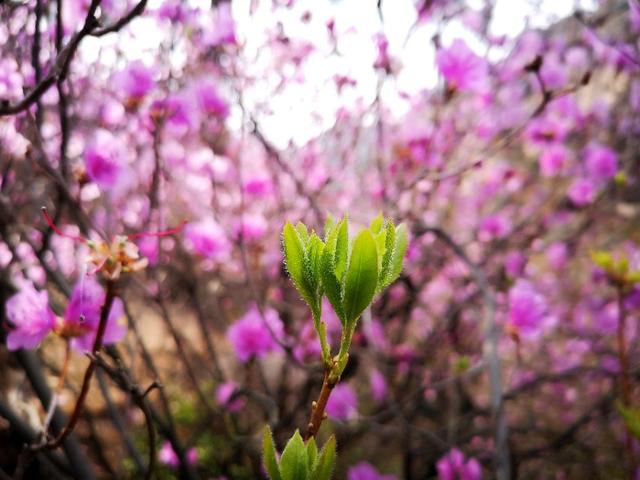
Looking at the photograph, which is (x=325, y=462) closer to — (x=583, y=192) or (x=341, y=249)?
(x=341, y=249)

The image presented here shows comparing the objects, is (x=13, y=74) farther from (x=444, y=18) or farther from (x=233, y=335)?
(x=444, y=18)

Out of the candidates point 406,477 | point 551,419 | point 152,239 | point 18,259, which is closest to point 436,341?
point 406,477

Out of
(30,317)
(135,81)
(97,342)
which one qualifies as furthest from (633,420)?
(135,81)

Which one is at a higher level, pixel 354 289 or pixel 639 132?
pixel 639 132

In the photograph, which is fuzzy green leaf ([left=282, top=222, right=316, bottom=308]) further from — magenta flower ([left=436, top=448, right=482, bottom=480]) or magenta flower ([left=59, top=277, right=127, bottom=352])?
magenta flower ([left=436, top=448, right=482, bottom=480])

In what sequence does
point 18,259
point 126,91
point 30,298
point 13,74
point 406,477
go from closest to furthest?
point 30,298, point 18,259, point 126,91, point 13,74, point 406,477

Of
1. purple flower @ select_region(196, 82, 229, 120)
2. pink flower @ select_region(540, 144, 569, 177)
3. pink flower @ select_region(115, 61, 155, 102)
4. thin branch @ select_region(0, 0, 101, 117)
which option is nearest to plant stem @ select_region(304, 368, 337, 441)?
thin branch @ select_region(0, 0, 101, 117)

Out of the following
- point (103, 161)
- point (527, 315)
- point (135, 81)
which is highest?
point (135, 81)
